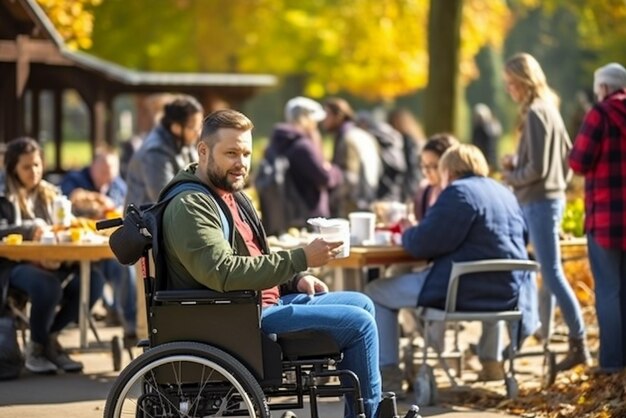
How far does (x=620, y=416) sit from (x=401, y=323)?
4.29 meters

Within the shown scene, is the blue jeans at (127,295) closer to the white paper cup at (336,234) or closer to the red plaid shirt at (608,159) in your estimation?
the red plaid shirt at (608,159)

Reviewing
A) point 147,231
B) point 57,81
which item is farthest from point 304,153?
point 57,81

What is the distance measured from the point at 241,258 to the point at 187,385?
24.9 inches

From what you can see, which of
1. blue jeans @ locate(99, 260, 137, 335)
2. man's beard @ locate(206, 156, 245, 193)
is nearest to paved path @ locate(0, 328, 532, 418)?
blue jeans @ locate(99, 260, 137, 335)

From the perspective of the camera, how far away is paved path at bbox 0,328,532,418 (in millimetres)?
9602

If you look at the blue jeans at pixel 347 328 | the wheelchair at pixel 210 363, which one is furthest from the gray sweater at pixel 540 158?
the wheelchair at pixel 210 363

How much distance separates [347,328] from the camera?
7.84 metres

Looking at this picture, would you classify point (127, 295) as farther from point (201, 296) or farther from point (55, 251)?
point (201, 296)

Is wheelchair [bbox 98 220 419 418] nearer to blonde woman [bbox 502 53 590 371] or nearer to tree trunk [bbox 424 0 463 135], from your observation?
blonde woman [bbox 502 53 590 371]

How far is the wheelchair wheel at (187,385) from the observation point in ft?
24.7

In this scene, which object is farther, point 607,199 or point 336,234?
point 607,199

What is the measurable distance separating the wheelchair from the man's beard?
17.3 inches

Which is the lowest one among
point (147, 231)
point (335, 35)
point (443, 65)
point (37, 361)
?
point (37, 361)

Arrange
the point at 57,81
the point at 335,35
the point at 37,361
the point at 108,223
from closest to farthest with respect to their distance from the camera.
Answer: the point at 108,223 → the point at 37,361 → the point at 57,81 → the point at 335,35
